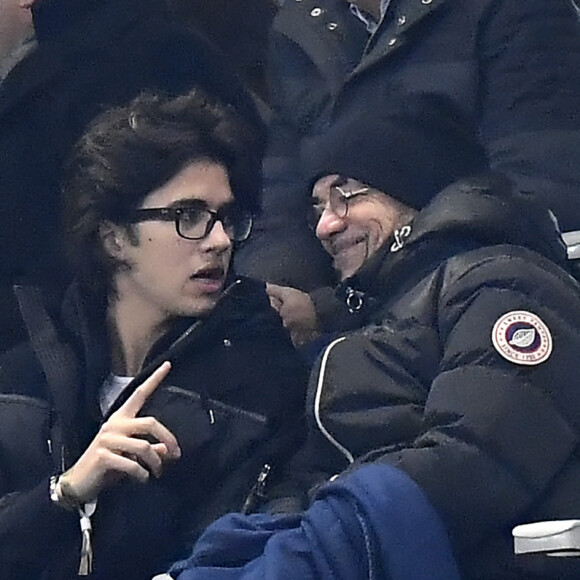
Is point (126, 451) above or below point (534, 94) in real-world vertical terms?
below

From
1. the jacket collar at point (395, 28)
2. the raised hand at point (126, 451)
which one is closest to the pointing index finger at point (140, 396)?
the raised hand at point (126, 451)

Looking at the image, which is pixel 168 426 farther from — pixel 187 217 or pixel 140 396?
pixel 187 217

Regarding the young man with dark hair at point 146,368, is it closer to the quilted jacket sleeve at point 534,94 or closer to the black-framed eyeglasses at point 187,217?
the black-framed eyeglasses at point 187,217

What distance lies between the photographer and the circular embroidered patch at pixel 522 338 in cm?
102

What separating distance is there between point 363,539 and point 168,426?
240 mm

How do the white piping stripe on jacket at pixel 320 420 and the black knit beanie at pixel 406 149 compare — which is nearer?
the white piping stripe on jacket at pixel 320 420

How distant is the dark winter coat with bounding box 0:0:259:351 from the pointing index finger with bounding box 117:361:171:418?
0.59 feet

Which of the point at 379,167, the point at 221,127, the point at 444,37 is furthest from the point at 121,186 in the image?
the point at 444,37

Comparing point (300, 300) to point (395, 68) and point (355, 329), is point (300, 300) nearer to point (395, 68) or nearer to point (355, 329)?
point (355, 329)

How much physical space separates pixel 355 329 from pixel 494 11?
0.34 m

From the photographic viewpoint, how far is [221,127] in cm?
124

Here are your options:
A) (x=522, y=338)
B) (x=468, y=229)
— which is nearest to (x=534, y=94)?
(x=468, y=229)

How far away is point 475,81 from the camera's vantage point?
1.34 meters

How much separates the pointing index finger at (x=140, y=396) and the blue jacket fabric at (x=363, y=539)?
0.18 metres
